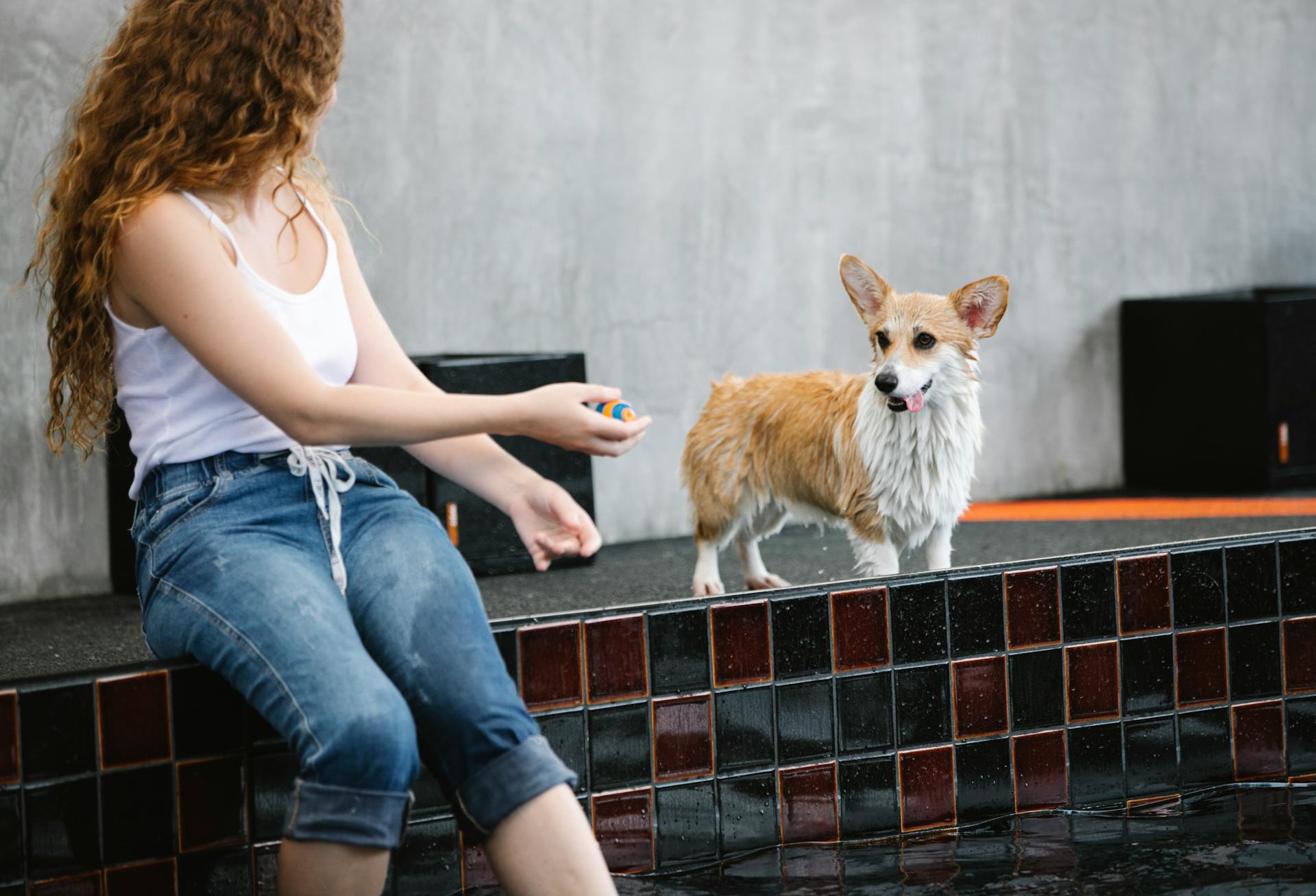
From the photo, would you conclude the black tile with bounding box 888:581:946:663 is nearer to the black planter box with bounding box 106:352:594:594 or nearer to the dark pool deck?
the dark pool deck

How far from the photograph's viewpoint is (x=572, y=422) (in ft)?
5.16

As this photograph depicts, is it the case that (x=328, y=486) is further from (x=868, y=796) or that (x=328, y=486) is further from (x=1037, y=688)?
(x=1037, y=688)

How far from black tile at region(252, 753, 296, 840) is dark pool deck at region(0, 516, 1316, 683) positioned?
26.2 inches

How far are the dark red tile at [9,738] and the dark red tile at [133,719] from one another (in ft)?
0.28

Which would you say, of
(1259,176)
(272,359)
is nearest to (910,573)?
(272,359)

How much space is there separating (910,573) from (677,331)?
189cm

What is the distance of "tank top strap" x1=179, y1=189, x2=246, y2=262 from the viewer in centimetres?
159

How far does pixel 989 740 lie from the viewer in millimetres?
2123

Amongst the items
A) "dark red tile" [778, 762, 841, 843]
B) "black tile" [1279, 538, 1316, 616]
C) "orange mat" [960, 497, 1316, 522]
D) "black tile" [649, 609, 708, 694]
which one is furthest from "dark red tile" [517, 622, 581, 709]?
"orange mat" [960, 497, 1316, 522]

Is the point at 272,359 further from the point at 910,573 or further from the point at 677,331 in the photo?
the point at 677,331

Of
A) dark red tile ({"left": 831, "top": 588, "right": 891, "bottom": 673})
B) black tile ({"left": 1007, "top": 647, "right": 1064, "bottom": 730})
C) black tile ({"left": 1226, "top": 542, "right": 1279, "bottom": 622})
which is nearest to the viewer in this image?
dark red tile ({"left": 831, "top": 588, "right": 891, "bottom": 673})

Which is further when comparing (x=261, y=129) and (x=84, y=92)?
(x=84, y=92)

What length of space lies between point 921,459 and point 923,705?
420 millimetres

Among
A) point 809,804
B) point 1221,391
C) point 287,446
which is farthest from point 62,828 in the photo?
point 1221,391
